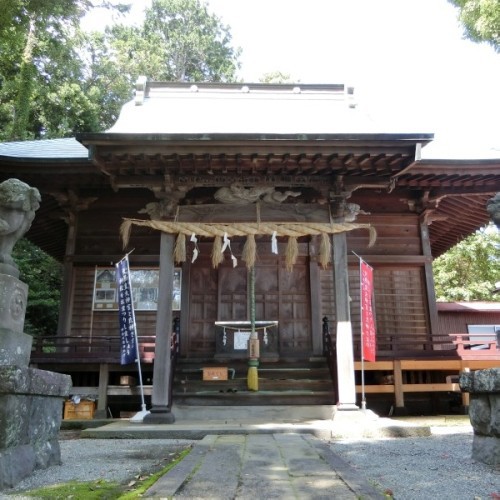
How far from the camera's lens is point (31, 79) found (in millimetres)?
18859

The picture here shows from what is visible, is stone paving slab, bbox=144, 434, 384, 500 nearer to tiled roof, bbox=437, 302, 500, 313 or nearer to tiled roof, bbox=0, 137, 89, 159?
tiled roof, bbox=0, 137, 89, 159

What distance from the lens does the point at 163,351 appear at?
766cm

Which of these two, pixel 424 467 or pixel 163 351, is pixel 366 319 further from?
pixel 424 467

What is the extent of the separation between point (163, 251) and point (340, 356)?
3545 mm

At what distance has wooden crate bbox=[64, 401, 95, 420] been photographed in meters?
9.04

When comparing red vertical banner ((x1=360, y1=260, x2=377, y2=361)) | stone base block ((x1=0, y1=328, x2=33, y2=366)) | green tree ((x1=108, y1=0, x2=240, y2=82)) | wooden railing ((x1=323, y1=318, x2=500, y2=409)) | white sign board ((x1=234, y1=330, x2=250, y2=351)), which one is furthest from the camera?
green tree ((x1=108, y1=0, x2=240, y2=82))

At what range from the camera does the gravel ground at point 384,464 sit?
3.12 m

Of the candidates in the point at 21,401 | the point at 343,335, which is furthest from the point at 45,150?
the point at 21,401

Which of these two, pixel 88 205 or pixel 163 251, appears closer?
pixel 163 251

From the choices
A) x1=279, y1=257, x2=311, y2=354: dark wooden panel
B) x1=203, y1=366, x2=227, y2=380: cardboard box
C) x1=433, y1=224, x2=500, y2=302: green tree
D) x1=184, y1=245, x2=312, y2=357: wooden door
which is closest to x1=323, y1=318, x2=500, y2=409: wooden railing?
x1=279, y1=257, x2=311, y2=354: dark wooden panel

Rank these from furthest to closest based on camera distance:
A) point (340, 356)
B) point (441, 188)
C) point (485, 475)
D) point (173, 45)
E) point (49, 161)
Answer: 1. point (173, 45)
2. point (441, 188)
3. point (49, 161)
4. point (340, 356)
5. point (485, 475)

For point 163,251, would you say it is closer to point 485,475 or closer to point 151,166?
point 151,166

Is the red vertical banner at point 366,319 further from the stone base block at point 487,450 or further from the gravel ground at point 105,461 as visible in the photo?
the stone base block at point 487,450

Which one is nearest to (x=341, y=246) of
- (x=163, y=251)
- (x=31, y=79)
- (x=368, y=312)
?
(x=368, y=312)
